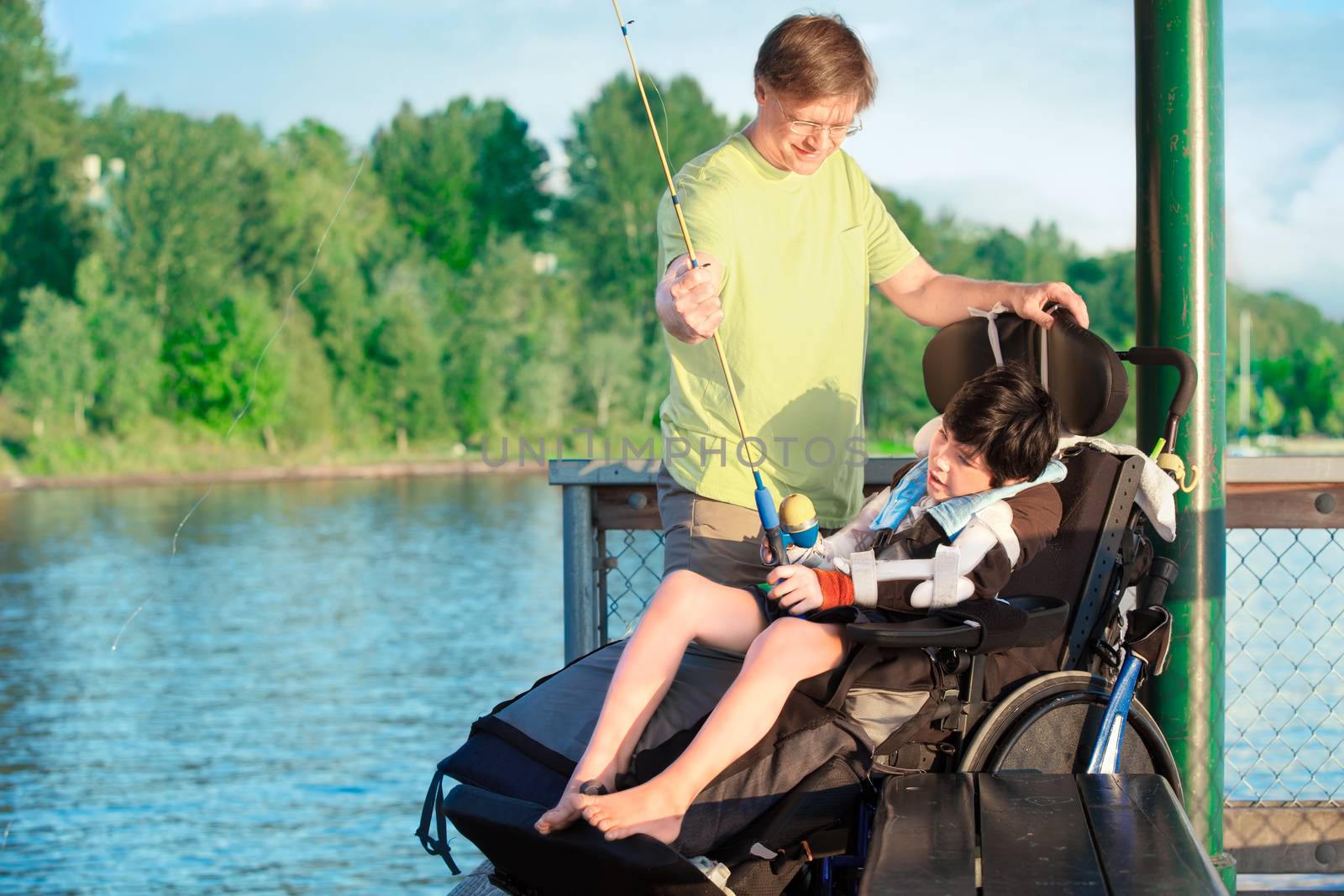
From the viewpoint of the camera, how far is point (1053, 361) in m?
3.10

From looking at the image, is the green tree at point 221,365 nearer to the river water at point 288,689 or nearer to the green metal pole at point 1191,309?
the river water at point 288,689

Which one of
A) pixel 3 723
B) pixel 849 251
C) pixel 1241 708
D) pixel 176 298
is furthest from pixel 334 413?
pixel 849 251

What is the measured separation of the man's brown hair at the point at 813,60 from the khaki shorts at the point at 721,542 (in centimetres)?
80

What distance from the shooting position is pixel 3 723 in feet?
36.9

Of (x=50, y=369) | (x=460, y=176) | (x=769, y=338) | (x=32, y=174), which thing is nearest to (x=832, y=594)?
(x=769, y=338)

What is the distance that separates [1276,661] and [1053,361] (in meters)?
10.1

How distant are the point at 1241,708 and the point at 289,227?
40.1 m

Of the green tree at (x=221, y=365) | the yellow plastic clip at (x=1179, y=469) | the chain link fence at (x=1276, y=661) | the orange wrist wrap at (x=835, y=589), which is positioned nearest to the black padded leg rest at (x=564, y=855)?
the orange wrist wrap at (x=835, y=589)

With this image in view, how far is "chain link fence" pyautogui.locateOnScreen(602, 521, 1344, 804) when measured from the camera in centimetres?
425

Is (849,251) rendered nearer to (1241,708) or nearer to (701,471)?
(701,471)

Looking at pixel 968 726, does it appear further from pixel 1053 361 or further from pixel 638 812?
pixel 1053 361

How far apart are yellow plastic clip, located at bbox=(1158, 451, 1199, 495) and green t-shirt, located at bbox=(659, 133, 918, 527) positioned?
601 millimetres

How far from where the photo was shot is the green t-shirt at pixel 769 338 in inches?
117

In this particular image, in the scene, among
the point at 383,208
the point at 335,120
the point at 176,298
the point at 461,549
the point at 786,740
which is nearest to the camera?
the point at 786,740
